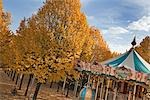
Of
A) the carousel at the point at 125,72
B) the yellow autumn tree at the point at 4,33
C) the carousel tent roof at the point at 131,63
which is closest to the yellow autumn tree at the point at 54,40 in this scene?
the carousel at the point at 125,72

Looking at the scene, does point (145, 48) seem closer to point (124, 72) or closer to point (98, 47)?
point (98, 47)

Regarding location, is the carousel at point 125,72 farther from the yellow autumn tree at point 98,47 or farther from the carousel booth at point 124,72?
the yellow autumn tree at point 98,47

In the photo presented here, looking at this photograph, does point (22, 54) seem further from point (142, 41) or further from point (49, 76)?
point (142, 41)

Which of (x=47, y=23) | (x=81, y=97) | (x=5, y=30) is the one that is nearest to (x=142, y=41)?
(x=5, y=30)

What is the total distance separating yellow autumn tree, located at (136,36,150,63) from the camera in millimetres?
41984

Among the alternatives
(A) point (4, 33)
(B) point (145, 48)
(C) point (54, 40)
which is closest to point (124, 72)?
(C) point (54, 40)

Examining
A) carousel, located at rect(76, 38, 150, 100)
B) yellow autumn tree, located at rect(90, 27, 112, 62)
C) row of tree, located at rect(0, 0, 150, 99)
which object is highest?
yellow autumn tree, located at rect(90, 27, 112, 62)

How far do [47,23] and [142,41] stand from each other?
22.5 m

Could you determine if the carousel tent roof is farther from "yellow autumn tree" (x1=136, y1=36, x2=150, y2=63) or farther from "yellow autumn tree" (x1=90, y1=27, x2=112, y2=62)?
"yellow autumn tree" (x1=90, y1=27, x2=112, y2=62)

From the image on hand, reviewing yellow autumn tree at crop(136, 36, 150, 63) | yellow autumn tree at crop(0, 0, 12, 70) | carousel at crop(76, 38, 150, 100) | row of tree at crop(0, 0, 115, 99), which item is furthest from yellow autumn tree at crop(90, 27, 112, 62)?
carousel at crop(76, 38, 150, 100)

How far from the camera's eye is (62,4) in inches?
1066

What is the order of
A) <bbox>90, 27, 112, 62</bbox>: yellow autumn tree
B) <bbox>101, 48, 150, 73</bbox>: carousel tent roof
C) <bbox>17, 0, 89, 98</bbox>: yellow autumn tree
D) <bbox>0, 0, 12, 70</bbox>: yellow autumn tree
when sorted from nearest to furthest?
<bbox>101, 48, 150, 73</bbox>: carousel tent roof
<bbox>17, 0, 89, 98</bbox>: yellow autumn tree
<bbox>0, 0, 12, 70</bbox>: yellow autumn tree
<bbox>90, 27, 112, 62</bbox>: yellow autumn tree

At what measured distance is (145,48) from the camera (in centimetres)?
4375

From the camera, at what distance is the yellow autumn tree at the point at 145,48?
4198cm
